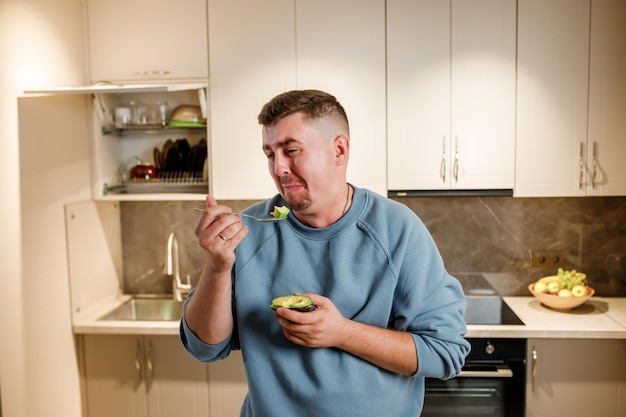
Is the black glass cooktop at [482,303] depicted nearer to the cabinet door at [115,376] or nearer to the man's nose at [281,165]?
the cabinet door at [115,376]

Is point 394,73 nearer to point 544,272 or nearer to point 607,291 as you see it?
point 544,272

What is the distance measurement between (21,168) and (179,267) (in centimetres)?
116


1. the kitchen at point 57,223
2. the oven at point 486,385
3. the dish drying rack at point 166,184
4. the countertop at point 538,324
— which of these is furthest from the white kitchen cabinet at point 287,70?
the oven at point 486,385

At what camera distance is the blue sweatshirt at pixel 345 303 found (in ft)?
4.44

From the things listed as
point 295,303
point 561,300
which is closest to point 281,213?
point 295,303

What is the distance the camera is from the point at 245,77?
2771 millimetres

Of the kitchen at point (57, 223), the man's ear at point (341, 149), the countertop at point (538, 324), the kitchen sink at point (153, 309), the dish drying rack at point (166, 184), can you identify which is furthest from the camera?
the kitchen sink at point (153, 309)

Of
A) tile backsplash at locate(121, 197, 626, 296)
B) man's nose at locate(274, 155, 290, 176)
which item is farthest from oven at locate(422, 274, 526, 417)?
man's nose at locate(274, 155, 290, 176)

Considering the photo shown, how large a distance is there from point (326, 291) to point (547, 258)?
2.10 meters

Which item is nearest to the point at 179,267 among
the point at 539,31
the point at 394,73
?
the point at 394,73

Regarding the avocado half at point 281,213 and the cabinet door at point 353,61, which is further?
the cabinet door at point 353,61

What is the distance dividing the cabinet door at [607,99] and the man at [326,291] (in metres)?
1.61

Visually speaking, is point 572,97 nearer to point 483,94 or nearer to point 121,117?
point 483,94

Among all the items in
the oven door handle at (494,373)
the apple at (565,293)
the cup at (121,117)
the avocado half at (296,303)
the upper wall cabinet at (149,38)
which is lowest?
the oven door handle at (494,373)
